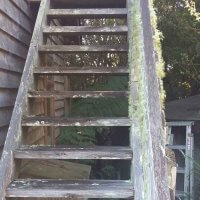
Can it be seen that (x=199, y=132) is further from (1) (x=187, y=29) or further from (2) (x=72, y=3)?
(2) (x=72, y=3)

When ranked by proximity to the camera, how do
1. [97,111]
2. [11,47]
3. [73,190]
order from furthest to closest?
[97,111] < [11,47] < [73,190]

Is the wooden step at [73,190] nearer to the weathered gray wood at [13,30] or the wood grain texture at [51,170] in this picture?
the wood grain texture at [51,170]

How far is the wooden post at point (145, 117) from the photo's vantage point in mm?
2234

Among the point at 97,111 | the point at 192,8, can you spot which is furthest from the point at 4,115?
the point at 192,8

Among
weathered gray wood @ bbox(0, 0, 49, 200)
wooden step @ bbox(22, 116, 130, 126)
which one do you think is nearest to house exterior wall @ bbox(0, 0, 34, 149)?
weathered gray wood @ bbox(0, 0, 49, 200)

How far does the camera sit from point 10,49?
4.15 m

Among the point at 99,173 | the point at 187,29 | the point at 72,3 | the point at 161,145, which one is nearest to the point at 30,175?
the point at 161,145

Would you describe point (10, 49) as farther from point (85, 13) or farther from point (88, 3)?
point (88, 3)

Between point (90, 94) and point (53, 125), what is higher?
point (90, 94)

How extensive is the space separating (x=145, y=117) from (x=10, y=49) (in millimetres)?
1948

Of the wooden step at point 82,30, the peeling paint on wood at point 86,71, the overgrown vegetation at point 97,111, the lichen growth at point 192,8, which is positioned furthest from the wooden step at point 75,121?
the lichen growth at point 192,8

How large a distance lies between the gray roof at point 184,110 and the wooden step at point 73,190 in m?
5.96

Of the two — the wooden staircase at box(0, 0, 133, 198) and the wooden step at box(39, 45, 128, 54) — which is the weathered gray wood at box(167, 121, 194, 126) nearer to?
the wooden staircase at box(0, 0, 133, 198)

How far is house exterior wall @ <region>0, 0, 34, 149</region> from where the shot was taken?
385cm
